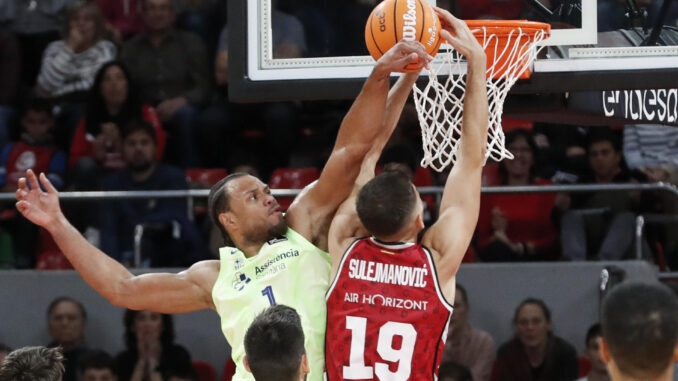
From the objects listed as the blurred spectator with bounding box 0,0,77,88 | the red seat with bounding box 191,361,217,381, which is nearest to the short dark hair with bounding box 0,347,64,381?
the red seat with bounding box 191,361,217,381

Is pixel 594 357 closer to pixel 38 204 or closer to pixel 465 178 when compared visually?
pixel 465 178

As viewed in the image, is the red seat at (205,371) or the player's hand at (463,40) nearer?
the player's hand at (463,40)

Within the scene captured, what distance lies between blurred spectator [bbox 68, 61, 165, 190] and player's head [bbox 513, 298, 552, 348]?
9.84 feet

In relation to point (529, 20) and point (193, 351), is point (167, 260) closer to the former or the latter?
point (193, 351)

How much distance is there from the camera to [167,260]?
26.4ft

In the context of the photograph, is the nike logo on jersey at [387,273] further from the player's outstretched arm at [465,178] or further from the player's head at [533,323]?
the player's head at [533,323]

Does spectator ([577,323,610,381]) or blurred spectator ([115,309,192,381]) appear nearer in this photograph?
spectator ([577,323,610,381])

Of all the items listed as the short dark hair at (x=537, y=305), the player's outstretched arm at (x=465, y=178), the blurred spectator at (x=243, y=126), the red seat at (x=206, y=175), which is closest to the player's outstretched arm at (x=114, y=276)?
the player's outstretched arm at (x=465, y=178)

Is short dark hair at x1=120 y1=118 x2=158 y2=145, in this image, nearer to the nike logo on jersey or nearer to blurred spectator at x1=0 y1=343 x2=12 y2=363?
blurred spectator at x1=0 y1=343 x2=12 y2=363

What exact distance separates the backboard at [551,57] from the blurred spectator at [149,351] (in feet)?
9.81

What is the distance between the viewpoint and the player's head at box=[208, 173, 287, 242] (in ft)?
14.8

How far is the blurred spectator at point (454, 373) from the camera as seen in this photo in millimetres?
7141

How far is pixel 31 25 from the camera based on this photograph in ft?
31.2

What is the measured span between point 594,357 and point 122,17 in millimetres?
4845
